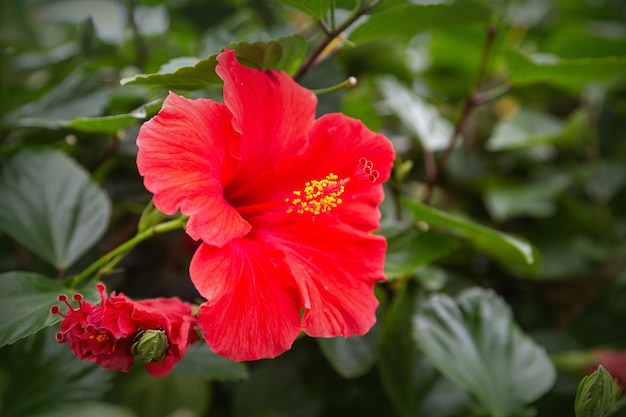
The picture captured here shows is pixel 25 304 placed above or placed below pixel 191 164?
below

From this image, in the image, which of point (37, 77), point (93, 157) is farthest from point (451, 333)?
point (37, 77)

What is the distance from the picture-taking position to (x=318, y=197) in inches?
24.5

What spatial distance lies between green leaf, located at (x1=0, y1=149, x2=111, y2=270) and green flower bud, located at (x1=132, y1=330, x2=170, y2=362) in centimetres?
28

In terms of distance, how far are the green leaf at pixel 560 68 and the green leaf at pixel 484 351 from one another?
0.34m

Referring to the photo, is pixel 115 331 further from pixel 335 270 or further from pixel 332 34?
pixel 332 34

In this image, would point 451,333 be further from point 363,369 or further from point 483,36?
point 483,36

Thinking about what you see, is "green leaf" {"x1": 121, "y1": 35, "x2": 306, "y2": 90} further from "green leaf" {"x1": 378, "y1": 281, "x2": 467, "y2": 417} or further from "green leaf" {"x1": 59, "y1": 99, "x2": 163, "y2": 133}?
"green leaf" {"x1": 378, "y1": 281, "x2": 467, "y2": 417}

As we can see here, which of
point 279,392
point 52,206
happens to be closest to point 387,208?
point 279,392

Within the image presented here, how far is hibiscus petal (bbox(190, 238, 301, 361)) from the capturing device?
531 millimetres

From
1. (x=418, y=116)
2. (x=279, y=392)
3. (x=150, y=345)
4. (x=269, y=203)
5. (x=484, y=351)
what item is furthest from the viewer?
(x=418, y=116)

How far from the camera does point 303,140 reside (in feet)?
2.06

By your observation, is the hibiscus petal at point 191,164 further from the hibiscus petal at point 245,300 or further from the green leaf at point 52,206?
the green leaf at point 52,206

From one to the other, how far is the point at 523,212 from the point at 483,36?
369 mm

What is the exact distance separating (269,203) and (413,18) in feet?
0.97
